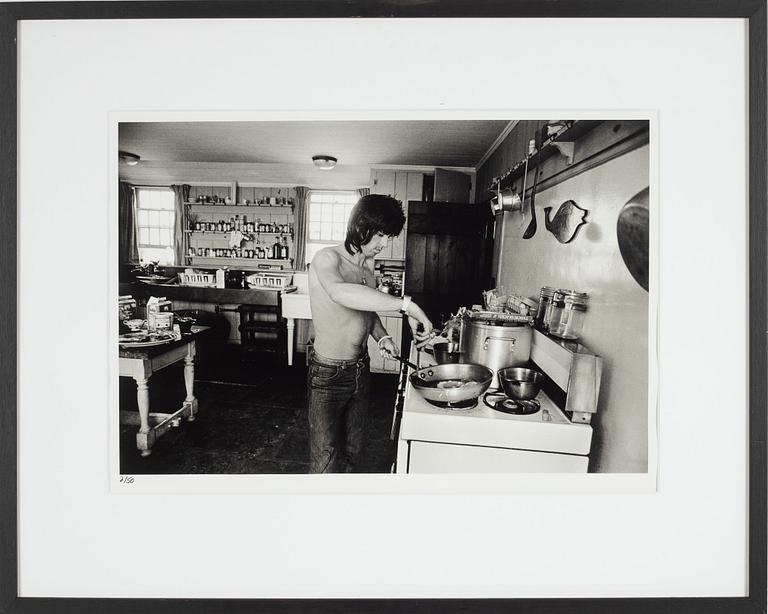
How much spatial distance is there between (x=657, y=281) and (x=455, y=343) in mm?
1387

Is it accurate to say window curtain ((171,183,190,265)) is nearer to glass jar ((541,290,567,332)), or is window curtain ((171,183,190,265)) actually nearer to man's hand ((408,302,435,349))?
man's hand ((408,302,435,349))

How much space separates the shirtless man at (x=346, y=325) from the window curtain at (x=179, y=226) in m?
6.44

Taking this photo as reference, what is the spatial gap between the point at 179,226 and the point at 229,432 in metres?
6.96

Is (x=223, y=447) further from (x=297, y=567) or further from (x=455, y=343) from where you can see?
(x=455, y=343)

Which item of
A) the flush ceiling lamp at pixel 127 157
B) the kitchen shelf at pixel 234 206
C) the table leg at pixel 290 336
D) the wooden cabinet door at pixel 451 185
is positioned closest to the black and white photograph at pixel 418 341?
the flush ceiling lamp at pixel 127 157

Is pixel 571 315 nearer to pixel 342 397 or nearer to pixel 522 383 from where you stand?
pixel 522 383

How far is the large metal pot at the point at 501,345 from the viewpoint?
1746 millimetres

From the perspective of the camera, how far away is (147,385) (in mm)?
1718

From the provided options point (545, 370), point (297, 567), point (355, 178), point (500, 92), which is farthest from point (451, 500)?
point (355, 178)

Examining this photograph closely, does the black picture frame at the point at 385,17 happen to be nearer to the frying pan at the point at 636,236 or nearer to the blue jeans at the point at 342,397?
the frying pan at the point at 636,236

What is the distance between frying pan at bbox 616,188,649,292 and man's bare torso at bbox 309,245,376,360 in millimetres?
1089

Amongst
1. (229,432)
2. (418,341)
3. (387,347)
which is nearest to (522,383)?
(387,347)

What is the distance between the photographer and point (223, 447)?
1.42 meters
